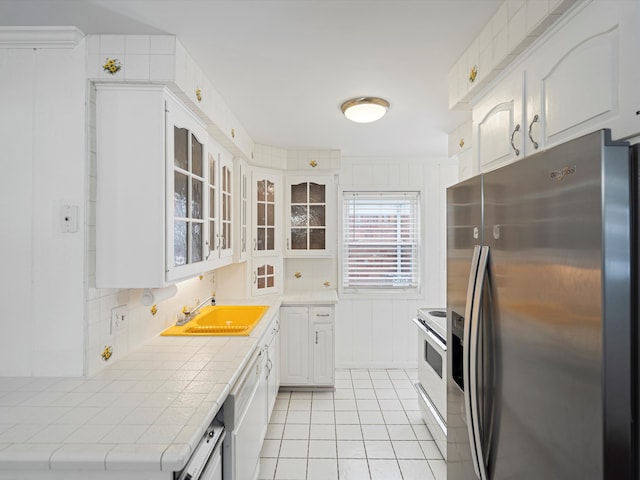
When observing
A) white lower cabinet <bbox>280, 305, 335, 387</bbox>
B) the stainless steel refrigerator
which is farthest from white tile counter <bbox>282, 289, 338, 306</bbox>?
the stainless steel refrigerator

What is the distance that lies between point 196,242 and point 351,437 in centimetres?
182

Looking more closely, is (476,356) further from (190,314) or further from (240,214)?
(240,214)

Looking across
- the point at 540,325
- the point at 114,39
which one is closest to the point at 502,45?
the point at 540,325

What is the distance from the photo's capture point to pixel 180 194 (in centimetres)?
183

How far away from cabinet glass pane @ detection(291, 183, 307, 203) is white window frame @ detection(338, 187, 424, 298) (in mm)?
507

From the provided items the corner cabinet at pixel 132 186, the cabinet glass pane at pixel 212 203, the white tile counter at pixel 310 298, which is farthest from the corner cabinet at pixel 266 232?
the corner cabinet at pixel 132 186

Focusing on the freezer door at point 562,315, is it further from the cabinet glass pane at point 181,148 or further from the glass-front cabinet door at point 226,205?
the glass-front cabinet door at point 226,205

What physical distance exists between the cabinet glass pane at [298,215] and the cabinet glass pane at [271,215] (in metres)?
0.22

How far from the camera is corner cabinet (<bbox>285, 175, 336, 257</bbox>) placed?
150 inches

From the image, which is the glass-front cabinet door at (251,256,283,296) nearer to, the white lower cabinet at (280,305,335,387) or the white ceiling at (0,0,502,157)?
the white lower cabinet at (280,305,335,387)

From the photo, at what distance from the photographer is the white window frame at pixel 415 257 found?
13.5ft

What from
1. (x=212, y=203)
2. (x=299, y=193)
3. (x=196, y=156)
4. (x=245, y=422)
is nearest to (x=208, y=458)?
(x=245, y=422)

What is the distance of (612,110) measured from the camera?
2.96ft

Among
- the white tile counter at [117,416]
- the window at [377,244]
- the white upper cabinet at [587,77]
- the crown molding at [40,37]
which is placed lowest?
the white tile counter at [117,416]
